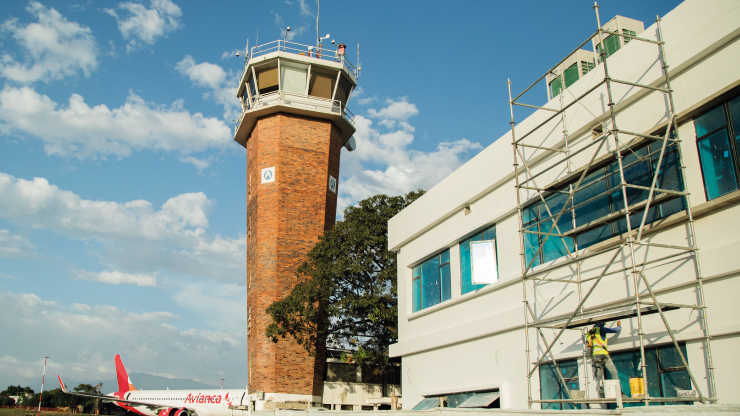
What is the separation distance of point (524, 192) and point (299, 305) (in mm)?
17568

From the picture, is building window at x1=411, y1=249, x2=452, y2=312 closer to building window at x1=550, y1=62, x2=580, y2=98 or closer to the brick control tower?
building window at x1=550, y1=62, x2=580, y2=98

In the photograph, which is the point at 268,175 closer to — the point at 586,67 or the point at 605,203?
the point at 586,67

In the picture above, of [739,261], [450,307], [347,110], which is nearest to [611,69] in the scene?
[739,261]

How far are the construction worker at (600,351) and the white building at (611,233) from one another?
10.4 inches

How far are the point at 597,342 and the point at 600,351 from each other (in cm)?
18

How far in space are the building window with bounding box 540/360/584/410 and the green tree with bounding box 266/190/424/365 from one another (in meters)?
15.3

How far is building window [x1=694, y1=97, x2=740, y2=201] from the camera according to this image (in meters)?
9.02

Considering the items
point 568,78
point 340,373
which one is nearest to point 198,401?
point 340,373

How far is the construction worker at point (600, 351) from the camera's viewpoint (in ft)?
33.2

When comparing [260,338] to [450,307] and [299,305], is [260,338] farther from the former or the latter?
[450,307]

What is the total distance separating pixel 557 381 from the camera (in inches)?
478

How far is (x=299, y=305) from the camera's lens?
29078 millimetres

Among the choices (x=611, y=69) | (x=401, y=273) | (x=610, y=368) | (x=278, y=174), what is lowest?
(x=610, y=368)

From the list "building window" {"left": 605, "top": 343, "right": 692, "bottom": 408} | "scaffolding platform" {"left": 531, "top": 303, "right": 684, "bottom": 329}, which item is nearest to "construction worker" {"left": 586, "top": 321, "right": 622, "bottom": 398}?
"scaffolding platform" {"left": 531, "top": 303, "right": 684, "bottom": 329}
